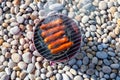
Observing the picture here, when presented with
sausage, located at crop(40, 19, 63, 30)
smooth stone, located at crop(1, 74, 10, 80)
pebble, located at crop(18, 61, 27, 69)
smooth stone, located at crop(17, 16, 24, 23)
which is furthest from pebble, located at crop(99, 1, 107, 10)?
smooth stone, located at crop(1, 74, 10, 80)

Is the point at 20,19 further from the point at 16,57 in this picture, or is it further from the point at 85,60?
the point at 85,60

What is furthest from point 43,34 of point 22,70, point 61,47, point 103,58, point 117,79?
point 117,79

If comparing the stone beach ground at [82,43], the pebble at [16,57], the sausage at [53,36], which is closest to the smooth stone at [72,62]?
the stone beach ground at [82,43]

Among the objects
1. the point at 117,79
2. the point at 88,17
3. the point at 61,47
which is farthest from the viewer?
the point at 88,17

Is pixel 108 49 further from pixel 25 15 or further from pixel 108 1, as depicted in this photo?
pixel 25 15

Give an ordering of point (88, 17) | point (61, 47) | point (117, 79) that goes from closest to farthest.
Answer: point (61, 47) → point (117, 79) → point (88, 17)

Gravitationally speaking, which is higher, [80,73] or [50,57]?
[50,57]
